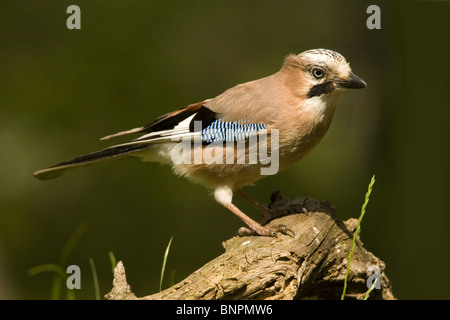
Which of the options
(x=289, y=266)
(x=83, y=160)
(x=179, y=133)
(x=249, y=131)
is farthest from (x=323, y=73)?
(x=83, y=160)

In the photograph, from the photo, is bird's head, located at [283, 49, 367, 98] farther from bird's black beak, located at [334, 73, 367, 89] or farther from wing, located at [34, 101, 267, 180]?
wing, located at [34, 101, 267, 180]

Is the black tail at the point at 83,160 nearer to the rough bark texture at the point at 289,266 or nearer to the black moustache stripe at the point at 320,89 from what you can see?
the rough bark texture at the point at 289,266

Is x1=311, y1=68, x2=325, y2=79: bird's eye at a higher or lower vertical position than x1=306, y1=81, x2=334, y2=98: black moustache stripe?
higher

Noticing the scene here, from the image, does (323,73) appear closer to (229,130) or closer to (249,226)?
(229,130)

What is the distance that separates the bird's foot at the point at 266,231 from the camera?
12.9 feet

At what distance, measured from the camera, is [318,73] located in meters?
4.26

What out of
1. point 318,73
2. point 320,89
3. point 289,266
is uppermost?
point 318,73

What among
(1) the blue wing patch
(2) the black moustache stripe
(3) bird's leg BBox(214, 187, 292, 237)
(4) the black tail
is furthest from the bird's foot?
(4) the black tail

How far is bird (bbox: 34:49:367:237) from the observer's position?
4215 millimetres

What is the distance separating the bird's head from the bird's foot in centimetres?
99

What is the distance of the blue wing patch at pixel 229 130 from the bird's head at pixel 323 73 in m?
0.44

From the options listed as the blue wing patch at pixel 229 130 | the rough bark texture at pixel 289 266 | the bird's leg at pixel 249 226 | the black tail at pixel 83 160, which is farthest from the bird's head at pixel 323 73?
the black tail at pixel 83 160

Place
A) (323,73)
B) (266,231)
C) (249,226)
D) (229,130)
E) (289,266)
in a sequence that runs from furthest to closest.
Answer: (229,130) < (323,73) < (249,226) < (266,231) < (289,266)

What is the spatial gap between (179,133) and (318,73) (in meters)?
1.09
